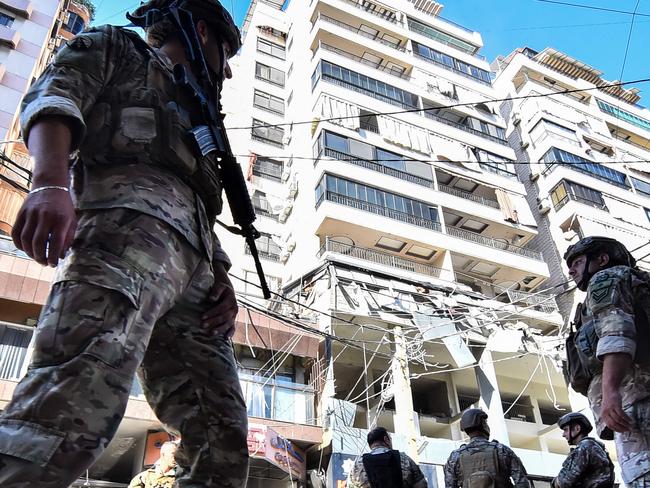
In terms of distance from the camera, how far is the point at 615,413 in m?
2.22

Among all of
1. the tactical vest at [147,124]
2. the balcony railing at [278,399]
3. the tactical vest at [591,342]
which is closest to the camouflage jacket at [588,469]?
the tactical vest at [591,342]

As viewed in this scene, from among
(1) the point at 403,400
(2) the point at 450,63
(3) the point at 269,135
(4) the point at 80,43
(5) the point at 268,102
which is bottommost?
(4) the point at 80,43

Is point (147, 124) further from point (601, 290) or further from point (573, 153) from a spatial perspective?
point (573, 153)

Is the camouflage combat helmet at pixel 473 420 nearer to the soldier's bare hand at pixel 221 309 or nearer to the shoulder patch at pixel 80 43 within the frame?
the soldier's bare hand at pixel 221 309

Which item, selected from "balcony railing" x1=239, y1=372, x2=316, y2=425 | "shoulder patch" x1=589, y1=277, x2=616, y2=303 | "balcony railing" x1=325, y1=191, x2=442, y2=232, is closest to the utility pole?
"balcony railing" x1=239, y1=372, x2=316, y2=425

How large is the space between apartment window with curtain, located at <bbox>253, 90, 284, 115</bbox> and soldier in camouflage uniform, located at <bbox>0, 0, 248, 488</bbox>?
1043 inches

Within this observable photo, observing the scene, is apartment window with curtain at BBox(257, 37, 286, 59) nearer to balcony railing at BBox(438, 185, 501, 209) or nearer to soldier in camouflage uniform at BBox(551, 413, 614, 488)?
balcony railing at BBox(438, 185, 501, 209)

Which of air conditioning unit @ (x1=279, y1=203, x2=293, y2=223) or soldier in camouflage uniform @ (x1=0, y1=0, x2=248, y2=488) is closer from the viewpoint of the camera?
soldier in camouflage uniform @ (x1=0, y1=0, x2=248, y2=488)

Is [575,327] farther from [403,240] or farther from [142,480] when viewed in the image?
[403,240]

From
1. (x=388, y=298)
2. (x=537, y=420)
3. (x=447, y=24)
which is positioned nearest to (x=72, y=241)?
(x=388, y=298)

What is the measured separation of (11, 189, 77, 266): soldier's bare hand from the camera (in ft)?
3.97

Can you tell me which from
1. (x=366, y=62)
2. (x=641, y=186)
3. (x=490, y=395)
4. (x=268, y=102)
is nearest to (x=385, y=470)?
(x=490, y=395)

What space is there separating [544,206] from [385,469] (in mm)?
23303

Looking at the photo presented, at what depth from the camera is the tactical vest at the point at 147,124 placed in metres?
1.54
